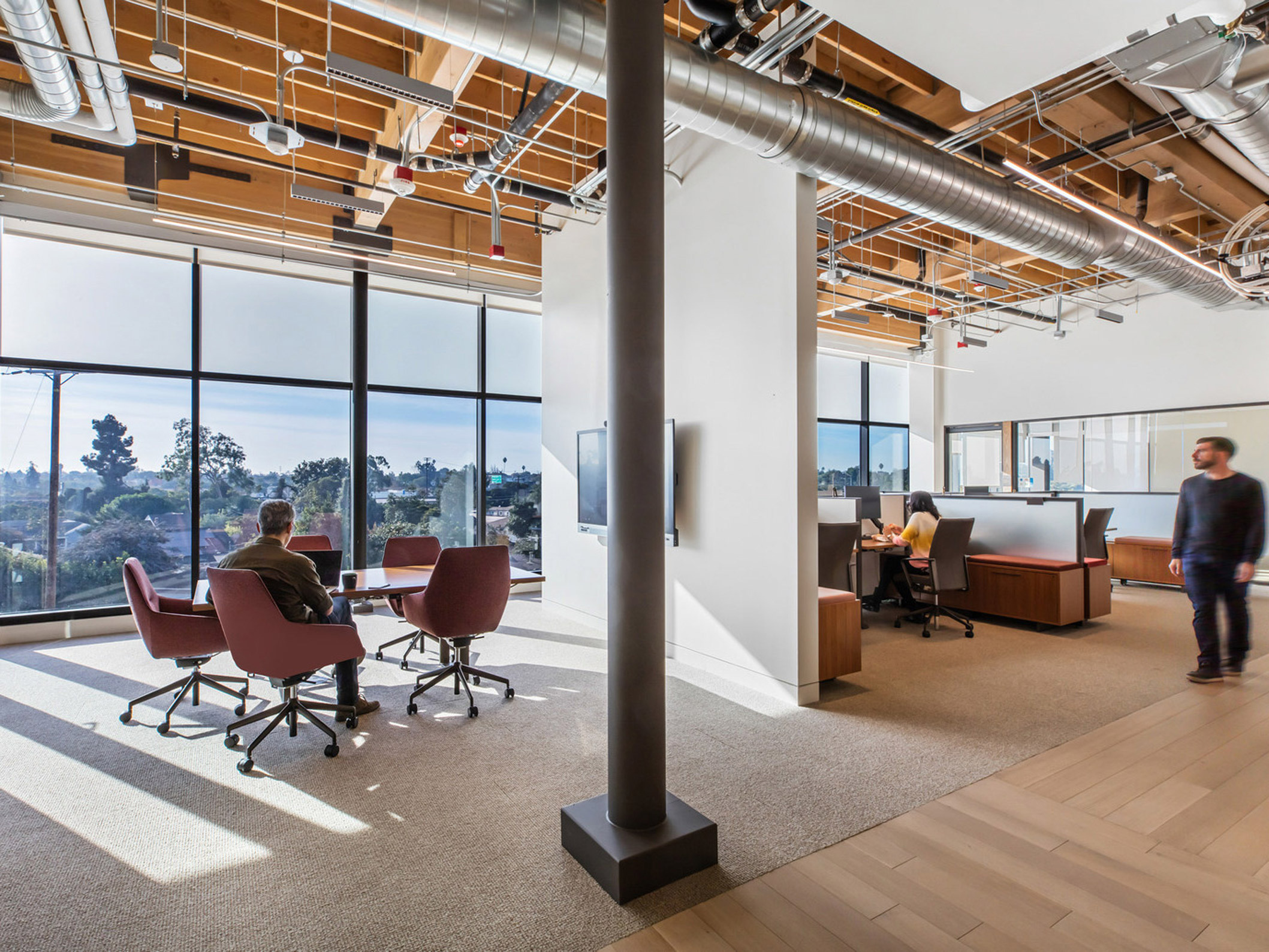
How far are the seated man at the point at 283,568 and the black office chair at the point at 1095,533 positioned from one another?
23.6ft

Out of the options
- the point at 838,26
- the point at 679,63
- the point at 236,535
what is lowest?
the point at 236,535

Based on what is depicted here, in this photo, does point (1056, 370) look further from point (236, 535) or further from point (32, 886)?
point (32, 886)

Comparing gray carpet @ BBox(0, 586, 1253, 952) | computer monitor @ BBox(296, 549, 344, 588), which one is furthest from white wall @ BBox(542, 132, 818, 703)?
computer monitor @ BBox(296, 549, 344, 588)

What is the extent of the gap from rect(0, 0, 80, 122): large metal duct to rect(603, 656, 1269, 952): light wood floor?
4.44 m

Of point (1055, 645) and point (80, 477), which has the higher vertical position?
point (80, 477)

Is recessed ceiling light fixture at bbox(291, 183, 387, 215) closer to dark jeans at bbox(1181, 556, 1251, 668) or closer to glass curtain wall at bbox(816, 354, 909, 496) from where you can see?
dark jeans at bbox(1181, 556, 1251, 668)

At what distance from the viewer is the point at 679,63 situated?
319 centimetres

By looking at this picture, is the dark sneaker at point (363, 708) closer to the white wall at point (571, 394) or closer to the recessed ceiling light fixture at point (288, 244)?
the white wall at point (571, 394)

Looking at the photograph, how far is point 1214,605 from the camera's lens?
14.9ft

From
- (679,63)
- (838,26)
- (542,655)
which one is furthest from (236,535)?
(838,26)

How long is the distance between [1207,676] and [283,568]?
598cm

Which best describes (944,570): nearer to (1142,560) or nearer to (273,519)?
(1142,560)

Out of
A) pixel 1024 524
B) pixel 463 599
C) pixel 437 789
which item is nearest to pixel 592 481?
pixel 463 599

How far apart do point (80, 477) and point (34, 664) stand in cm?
181
